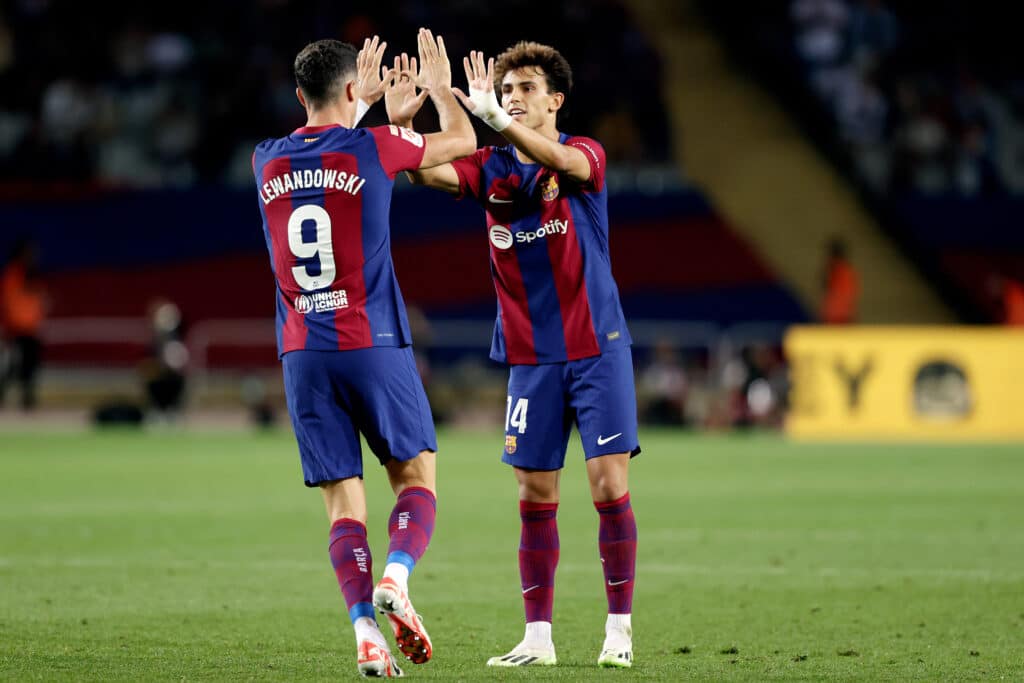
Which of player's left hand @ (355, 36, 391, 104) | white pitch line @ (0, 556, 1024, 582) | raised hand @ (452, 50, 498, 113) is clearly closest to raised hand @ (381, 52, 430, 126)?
player's left hand @ (355, 36, 391, 104)

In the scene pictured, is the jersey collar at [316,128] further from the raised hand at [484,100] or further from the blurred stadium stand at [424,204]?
the blurred stadium stand at [424,204]

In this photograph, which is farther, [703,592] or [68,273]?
[68,273]

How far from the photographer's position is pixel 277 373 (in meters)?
25.2

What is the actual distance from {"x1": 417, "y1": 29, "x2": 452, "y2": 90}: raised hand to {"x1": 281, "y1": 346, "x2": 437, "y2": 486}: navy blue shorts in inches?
42.1

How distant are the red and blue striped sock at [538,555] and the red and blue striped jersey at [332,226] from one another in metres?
1.04

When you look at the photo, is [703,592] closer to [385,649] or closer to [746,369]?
[385,649]

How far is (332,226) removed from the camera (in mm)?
6254

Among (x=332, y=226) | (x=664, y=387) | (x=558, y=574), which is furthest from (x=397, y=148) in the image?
(x=664, y=387)

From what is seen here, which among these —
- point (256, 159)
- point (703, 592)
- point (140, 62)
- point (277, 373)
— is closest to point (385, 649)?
point (256, 159)

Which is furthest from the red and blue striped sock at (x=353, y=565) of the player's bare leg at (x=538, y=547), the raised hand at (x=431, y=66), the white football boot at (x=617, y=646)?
the raised hand at (x=431, y=66)

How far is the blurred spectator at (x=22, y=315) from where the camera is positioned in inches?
865

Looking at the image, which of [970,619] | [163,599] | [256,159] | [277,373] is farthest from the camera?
[277,373]

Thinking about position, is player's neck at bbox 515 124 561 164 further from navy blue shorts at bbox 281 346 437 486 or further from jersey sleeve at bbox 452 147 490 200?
navy blue shorts at bbox 281 346 437 486

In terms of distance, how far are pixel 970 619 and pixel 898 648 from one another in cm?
96
